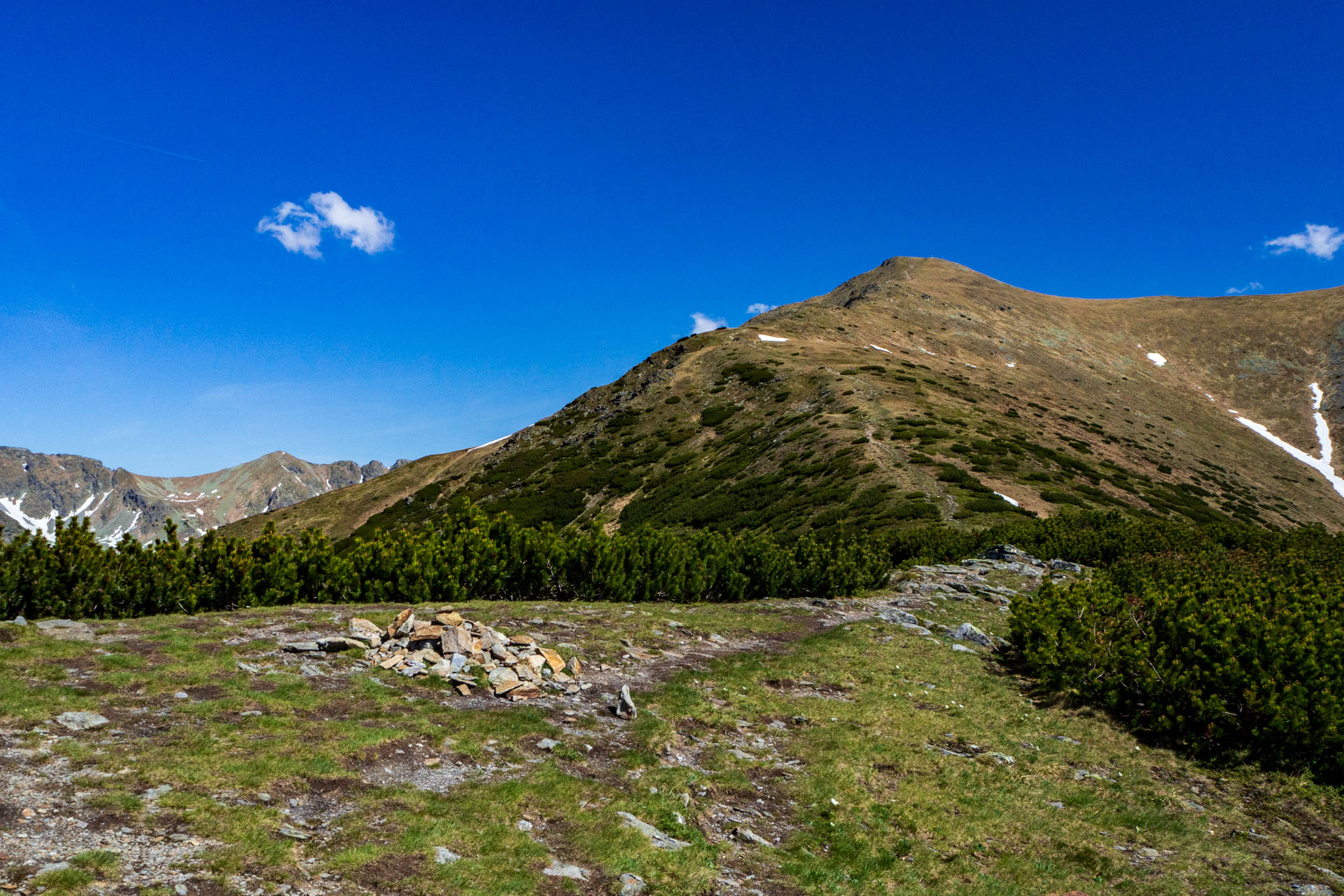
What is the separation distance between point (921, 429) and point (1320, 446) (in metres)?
101

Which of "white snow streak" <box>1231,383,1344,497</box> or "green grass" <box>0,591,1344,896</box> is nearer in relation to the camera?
"green grass" <box>0,591,1344,896</box>

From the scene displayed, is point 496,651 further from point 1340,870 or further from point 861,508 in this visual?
point 861,508

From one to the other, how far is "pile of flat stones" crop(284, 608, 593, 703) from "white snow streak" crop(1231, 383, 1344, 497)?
123934mm

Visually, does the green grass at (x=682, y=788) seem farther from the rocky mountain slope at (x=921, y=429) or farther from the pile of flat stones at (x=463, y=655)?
the rocky mountain slope at (x=921, y=429)

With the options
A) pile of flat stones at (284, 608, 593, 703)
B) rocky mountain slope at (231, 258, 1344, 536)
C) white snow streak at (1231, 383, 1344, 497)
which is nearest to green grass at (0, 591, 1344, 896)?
pile of flat stones at (284, 608, 593, 703)

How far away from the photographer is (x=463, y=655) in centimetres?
1245

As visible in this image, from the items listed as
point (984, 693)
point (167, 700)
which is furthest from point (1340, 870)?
point (167, 700)

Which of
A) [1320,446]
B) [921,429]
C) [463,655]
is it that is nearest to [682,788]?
[463,655]

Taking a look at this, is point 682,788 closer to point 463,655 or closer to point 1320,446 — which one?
point 463,655

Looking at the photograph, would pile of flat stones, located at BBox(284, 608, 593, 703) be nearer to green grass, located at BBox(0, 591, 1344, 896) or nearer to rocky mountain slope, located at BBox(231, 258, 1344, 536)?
green grass, located at BBox(0, 591, 1344, 896)

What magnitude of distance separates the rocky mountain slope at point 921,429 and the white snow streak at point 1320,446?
484 mm

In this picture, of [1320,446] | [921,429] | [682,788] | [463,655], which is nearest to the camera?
[682,788]

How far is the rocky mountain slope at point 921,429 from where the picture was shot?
5231 cm

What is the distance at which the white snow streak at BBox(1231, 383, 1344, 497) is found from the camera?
4017 inches
